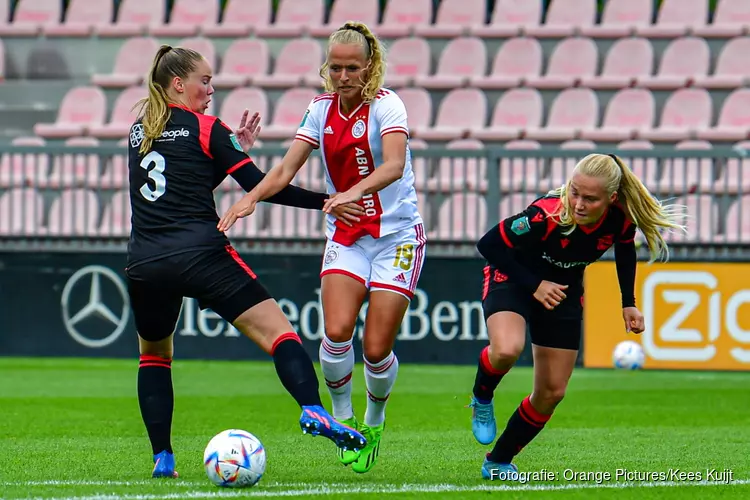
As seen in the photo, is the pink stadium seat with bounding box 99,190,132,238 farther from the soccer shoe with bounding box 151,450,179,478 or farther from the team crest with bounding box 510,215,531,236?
the team crest with bounding box 510,215,531,236

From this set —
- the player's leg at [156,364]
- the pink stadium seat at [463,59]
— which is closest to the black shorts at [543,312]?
the player's leg at [156,364]

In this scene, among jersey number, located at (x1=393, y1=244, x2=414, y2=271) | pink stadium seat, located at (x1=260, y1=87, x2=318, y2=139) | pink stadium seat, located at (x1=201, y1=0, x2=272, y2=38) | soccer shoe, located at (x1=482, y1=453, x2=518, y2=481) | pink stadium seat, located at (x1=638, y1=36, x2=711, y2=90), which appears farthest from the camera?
pink stadium seat, located at (x1=201, y1=0, x2=272, y2=38)

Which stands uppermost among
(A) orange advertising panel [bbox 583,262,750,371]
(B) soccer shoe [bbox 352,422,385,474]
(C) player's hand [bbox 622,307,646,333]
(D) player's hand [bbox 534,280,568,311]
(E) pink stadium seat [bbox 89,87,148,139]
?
(E) pink stadium seat [bbox 89,87,148,139]

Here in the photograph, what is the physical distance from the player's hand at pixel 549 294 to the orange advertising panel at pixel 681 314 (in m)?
6.52

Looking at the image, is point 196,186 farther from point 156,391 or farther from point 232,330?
point 232,330

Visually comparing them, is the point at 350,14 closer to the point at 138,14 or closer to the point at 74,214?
the point at 138,14

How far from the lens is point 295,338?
586 centimetres

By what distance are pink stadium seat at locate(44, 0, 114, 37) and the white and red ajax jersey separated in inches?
466

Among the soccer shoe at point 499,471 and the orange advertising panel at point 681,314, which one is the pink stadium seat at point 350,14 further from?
the soccer shoe at point 499,471

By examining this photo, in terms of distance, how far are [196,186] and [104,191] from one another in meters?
8.45

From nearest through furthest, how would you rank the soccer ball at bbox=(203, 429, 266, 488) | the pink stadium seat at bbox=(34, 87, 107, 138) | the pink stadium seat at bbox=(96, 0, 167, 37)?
the soccer ball at bbox=(203, 429, 266, 488)
the pink stadium seat at bbox=(34, 87, 107, 138)
the pink stadium seat at bbox=(96, 0, 167, 37)

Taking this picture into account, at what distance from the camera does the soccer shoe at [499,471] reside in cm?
615

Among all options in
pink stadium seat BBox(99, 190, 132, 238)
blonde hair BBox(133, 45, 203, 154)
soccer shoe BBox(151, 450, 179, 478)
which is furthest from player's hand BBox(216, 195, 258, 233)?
pink stadium seat BBox(99, 190, 132, 238)

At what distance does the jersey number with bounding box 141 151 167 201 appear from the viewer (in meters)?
5.83
